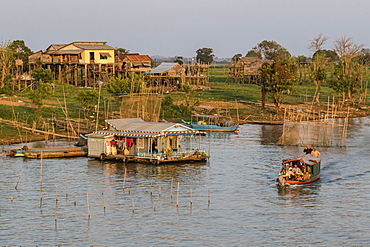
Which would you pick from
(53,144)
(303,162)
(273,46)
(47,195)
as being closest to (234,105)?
(53,144)

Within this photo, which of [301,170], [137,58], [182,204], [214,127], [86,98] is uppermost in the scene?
[137,58]

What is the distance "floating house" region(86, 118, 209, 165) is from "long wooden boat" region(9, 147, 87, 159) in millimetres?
1685

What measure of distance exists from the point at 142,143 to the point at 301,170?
43.9ft

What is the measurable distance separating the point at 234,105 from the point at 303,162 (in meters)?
44.4

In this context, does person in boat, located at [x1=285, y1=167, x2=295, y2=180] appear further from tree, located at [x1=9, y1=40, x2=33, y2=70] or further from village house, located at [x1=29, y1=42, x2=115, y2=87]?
tree, located at [x1=9, y1=40, x2=33, y2=70]

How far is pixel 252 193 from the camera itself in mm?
37125

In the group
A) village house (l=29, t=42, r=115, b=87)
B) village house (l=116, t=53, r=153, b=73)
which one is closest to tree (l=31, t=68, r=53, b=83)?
village house (l=29, t=42, r=115, b=87)

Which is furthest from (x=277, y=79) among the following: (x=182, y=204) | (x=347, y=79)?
(x=182, y=204)

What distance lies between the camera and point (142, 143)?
4747 cm

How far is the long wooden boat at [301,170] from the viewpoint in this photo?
39031 millimetres

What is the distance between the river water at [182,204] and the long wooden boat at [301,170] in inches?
23.4

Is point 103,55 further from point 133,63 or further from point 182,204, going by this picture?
point 182,204

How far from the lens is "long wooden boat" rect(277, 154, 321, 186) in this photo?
3903 cm

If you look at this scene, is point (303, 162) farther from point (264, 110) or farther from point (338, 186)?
point (264, 110)
